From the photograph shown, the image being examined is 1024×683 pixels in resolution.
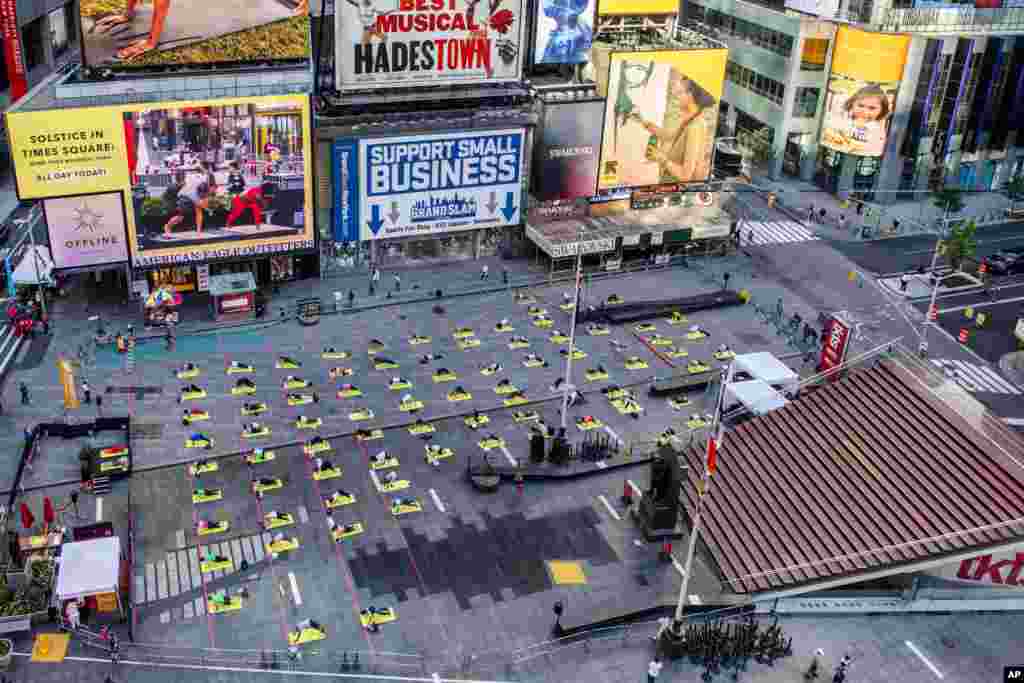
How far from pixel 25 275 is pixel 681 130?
5340 cm

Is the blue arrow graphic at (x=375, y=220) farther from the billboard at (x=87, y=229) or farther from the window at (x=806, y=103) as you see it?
the window at (x=806, y=103)

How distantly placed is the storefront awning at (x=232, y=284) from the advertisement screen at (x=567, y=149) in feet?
82.3

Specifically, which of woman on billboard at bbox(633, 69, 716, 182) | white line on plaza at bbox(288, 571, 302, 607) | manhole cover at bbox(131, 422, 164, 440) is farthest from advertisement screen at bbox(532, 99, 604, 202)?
white line on plaza at bbox(288, 571, 302, 607)

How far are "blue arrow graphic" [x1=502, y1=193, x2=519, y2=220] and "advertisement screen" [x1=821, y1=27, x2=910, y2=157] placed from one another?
38.5m

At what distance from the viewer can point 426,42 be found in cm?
7588

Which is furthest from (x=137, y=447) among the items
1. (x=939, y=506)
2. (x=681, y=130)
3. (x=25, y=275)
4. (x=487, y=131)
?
(x=681, y=130)

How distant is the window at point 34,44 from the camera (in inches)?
4035

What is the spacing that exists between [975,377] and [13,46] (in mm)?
86065

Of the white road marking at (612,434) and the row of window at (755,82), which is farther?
the row of window at (755,82)

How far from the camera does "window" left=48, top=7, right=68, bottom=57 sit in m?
109

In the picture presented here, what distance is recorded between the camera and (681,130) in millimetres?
88625

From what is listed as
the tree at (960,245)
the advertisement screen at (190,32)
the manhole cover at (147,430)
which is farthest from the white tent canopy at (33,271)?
the tree at (960,245)

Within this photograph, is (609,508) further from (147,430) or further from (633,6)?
(633,6)

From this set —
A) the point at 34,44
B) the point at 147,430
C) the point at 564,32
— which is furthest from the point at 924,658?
the point at 34,44
